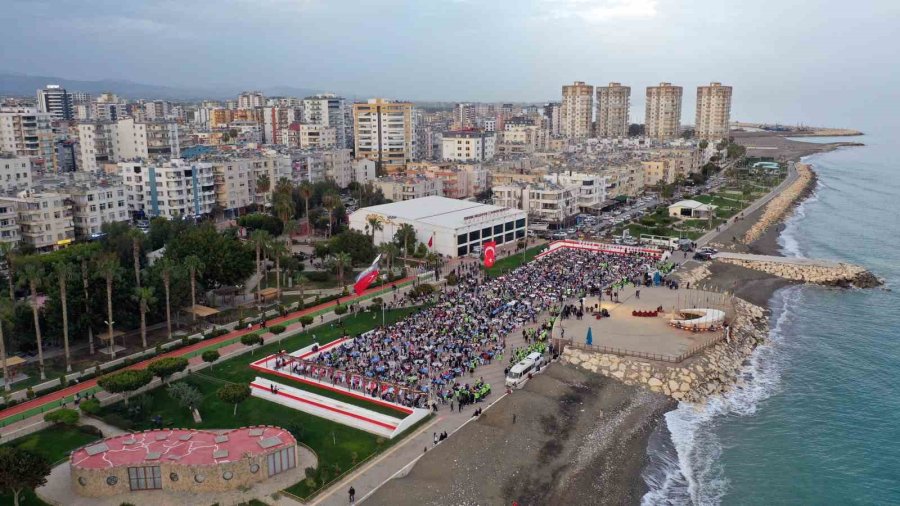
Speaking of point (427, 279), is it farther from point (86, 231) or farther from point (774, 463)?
point (86, 231)

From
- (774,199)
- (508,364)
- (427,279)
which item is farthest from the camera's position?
(774,199)

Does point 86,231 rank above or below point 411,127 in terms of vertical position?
below

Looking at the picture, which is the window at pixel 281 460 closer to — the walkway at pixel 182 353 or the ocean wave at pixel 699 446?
the walkway at pixel 182 353

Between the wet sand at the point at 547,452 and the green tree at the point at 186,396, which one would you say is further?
the green tree at the point at 186,396

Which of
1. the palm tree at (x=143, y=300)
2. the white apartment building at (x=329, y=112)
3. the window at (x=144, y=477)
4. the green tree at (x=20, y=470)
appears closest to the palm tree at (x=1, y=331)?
the palm tree at (x=143, y=300)

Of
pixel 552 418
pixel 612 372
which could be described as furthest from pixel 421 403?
pixel 612 372

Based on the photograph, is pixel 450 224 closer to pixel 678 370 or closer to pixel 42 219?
pixel 678 370

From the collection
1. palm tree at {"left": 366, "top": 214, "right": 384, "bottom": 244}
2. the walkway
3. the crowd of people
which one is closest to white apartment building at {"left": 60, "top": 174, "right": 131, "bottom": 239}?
palm tree at {"left": 366, "top": 214, "right": 384, "bottom": 244}
